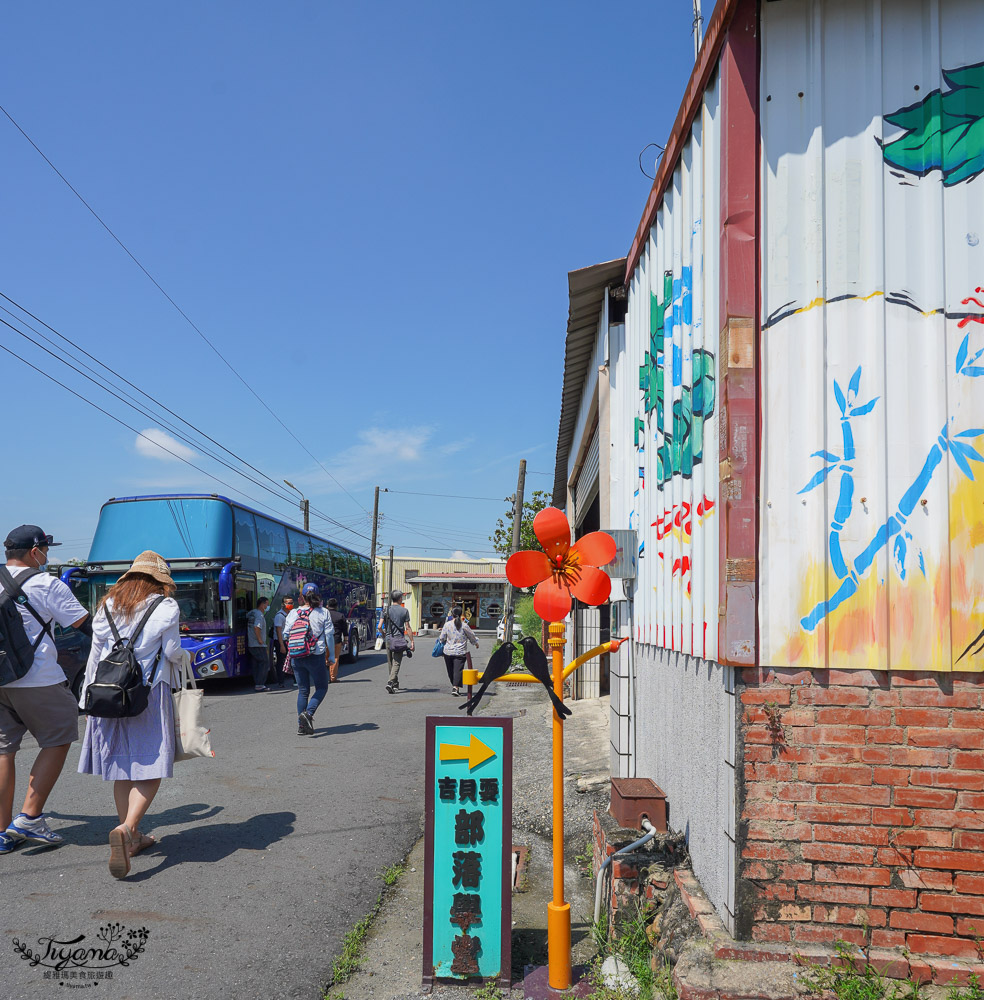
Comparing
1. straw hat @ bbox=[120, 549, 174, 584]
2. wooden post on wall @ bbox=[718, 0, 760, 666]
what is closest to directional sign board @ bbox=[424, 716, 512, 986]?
wooden post on wall @ bbox=[718, 0, 760, 666]

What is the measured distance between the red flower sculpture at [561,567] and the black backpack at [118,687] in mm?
2612

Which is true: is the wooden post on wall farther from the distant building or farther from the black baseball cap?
the distant building

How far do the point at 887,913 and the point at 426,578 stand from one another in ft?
154

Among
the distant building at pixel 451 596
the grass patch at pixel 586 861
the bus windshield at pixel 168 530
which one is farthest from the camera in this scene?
the distant building at pixel 451 596

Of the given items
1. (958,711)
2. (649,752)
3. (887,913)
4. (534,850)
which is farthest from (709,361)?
(534,850)

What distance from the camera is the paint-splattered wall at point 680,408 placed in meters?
3.69

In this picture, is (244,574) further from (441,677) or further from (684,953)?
(684,953)

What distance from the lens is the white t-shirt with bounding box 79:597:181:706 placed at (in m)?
5.10

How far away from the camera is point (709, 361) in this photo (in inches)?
145

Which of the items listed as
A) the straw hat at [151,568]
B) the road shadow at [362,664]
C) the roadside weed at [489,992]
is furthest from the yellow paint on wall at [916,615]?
the road shadow at [362,664]

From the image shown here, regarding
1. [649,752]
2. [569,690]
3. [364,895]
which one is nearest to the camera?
[364,895]

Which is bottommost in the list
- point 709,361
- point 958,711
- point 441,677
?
point 441,677

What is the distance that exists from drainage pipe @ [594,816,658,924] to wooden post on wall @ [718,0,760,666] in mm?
1300

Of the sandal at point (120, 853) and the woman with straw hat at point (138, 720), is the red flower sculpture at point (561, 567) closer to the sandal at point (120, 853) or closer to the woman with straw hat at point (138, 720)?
the woman with straw hat at point (138, 720)
